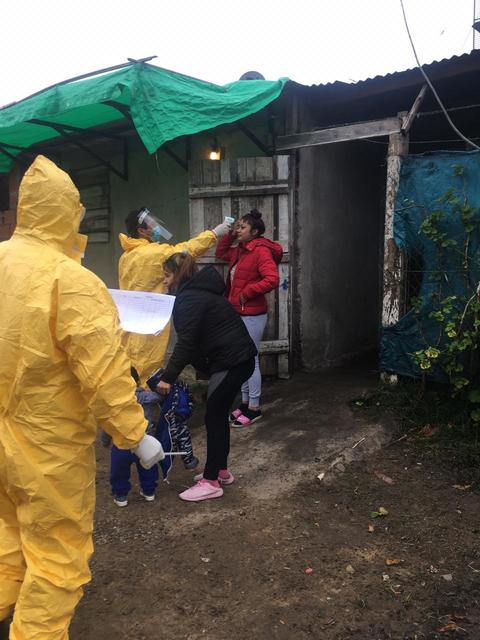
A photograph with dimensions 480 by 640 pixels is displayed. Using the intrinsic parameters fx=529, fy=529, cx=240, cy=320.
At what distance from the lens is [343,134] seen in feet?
16.4

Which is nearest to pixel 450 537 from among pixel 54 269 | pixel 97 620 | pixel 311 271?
pixel 97 620

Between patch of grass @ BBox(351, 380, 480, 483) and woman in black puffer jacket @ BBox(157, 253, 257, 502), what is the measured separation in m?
1.61

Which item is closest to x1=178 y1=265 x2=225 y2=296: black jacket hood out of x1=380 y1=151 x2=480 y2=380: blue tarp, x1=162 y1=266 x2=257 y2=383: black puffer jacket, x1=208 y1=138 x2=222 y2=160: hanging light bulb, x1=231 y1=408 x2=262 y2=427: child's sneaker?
x1=162 y1=266 x2=257 y2=383: black puffer jacket

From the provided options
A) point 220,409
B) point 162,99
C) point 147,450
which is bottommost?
point 220,409

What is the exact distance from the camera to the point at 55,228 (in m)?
2.03

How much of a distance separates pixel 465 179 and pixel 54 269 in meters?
3.46

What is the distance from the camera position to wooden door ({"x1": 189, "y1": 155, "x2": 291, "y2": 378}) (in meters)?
5.36

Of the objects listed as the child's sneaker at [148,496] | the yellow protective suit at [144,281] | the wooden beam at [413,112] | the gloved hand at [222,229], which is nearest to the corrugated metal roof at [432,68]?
the wooden beam at [413,112]

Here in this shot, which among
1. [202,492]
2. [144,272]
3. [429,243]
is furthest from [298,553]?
[429,243]

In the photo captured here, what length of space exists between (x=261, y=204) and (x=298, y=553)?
3506mm

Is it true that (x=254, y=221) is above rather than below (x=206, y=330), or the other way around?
above

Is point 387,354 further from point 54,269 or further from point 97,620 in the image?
point 54,269

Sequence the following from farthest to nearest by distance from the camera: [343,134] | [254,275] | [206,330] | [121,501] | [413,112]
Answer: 1. [343,134]
2. [254,275]
3. [413,112]
4. [121,501]
5. [206,330]

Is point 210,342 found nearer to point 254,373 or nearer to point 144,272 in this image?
point 144,272
